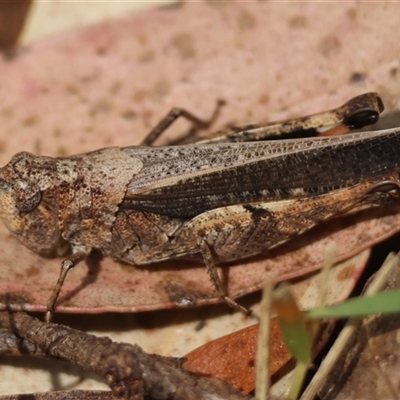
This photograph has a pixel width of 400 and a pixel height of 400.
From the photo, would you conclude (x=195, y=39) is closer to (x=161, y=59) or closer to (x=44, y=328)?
(x=161, y=59)

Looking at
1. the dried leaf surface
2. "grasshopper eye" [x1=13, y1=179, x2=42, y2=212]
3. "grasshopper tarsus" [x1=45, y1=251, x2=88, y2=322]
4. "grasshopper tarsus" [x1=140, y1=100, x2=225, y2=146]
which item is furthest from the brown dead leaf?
"grasshopper eye" [x1=13, y1=179, x2=42, y2=212]

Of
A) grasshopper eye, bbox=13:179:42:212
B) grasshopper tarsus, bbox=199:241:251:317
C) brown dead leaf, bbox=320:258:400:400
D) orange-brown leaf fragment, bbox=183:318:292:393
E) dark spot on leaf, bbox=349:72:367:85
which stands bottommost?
brown dead leaf, bbox=320:258:400:400

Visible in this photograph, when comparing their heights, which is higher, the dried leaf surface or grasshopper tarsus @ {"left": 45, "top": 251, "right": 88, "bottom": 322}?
grasshopper tarsus @ {"left": 45, "top": 251, "right": 88, "bottom": 322}

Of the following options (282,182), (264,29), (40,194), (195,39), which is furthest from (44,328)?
(264,29)

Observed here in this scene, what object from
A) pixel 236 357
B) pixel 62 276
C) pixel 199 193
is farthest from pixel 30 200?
pixel 236 357

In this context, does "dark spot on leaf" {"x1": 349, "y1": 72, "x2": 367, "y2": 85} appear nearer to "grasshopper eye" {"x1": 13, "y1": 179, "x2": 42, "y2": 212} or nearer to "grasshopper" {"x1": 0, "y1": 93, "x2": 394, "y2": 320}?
"grasshopper" {"x1": 0, "y1": 93, "x2": 394, "y2": 320}

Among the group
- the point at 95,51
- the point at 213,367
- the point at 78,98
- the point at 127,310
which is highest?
the point at 95,51

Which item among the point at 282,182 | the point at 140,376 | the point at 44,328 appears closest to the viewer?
the point at 140,376

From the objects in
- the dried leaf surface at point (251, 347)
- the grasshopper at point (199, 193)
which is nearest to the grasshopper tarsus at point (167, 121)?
the grasshopper at point (199, 193)
